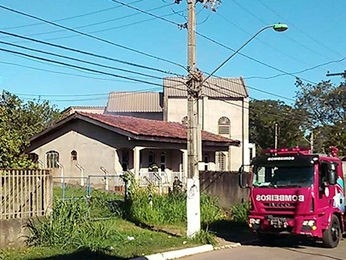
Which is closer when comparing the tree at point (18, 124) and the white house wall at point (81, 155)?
the tree at point (18, 124)

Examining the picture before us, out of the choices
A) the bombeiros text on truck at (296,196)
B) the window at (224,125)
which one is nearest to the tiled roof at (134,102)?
the window at (224,125)

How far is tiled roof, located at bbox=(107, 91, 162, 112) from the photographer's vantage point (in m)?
62.8

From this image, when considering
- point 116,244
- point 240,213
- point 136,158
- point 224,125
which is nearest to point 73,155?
point 136,158

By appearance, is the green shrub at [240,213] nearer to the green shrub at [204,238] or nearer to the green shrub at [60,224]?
the green shrub at [204,238]

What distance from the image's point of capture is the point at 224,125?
56.7 meters

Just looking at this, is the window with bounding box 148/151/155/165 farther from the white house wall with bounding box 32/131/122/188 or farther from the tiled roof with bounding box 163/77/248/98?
the tiled roof with bounding box 163/77/248/98

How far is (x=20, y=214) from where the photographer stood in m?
16.2

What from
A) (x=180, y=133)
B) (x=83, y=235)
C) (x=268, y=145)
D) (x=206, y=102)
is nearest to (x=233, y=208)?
(x=83, y=235)

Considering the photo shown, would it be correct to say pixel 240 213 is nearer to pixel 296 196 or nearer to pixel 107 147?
pixel 296 196

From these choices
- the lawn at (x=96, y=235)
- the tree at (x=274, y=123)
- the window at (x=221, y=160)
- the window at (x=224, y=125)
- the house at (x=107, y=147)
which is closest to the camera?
the lawn at (x=96, y=235)

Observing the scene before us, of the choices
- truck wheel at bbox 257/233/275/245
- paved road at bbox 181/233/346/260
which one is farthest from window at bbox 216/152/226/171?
paved road at bbox 181/233/346/260

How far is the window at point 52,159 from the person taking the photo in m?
37.6

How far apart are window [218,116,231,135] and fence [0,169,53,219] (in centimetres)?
3991

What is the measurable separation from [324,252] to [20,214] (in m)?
7.99
